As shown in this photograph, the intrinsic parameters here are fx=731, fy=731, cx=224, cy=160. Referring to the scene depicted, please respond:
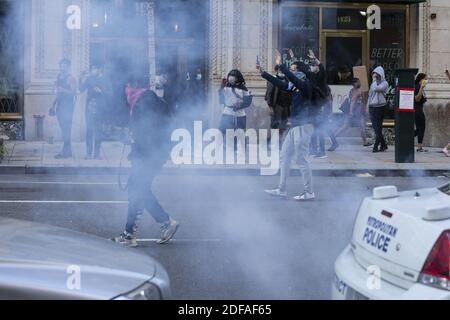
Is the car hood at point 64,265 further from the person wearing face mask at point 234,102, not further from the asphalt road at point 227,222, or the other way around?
the person wearing face mask at point 234,102

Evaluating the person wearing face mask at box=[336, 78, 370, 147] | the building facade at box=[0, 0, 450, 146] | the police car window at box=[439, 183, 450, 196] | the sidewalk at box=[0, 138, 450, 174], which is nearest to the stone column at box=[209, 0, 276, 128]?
the building facade at box=[0, 0, 450, 146]

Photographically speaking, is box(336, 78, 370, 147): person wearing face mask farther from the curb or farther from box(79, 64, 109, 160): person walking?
box(79, 64, 109, 160): person walking

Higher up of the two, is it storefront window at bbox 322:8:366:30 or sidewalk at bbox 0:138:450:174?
storefront window at bbox 322:8:366:30

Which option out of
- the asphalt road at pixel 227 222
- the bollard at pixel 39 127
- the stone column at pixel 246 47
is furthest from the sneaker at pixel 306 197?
the bollard at pixel 39 127

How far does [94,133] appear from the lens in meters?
12.3

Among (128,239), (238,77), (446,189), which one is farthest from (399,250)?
(238,77)

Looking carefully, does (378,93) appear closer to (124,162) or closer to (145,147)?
(124,162)

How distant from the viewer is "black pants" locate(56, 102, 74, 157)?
40.6ft

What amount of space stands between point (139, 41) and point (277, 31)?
33.1 ft

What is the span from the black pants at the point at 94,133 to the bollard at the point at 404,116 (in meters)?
5.03

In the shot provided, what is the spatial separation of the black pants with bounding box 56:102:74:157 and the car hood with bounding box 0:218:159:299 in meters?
8.97
